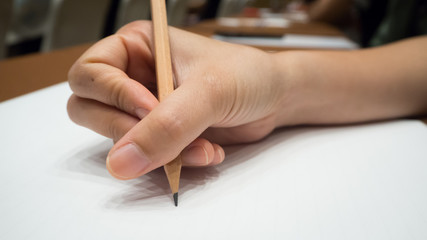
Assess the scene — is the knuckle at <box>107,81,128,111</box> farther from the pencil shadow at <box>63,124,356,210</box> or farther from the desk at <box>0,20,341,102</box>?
the desk at <box>0,20,341,102</box>

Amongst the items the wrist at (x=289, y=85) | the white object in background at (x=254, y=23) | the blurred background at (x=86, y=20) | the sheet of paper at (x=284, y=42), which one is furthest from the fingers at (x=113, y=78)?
the white object in background at (x=254, y=23)

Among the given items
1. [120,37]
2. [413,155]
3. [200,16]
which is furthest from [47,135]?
[200,16]

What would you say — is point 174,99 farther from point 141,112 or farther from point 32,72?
point 32,72

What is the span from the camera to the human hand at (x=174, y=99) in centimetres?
21

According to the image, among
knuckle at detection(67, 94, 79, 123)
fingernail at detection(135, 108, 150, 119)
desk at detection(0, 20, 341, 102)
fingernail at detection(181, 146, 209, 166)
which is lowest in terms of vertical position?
desk at detection(0, 20, 341, 102)

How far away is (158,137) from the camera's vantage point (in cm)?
20

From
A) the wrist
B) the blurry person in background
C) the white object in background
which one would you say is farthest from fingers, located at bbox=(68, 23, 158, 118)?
the white object in background

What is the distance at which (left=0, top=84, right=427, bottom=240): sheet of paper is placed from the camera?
203 mm

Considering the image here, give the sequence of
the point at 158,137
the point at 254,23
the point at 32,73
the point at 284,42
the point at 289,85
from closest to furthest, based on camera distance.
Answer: the point at 158,137 → the point at 289,85 → the point at 32,73 → the point at 284,42 → the point at 254,23

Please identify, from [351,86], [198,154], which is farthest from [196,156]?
[351,86]

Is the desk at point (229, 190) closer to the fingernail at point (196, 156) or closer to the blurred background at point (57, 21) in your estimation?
the fingernail at point (196, 156)

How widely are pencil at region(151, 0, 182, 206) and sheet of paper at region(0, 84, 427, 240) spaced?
0.03m

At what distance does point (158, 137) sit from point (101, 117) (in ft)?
0.28

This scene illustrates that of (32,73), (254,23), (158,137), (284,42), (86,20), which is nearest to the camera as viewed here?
(158,137)
